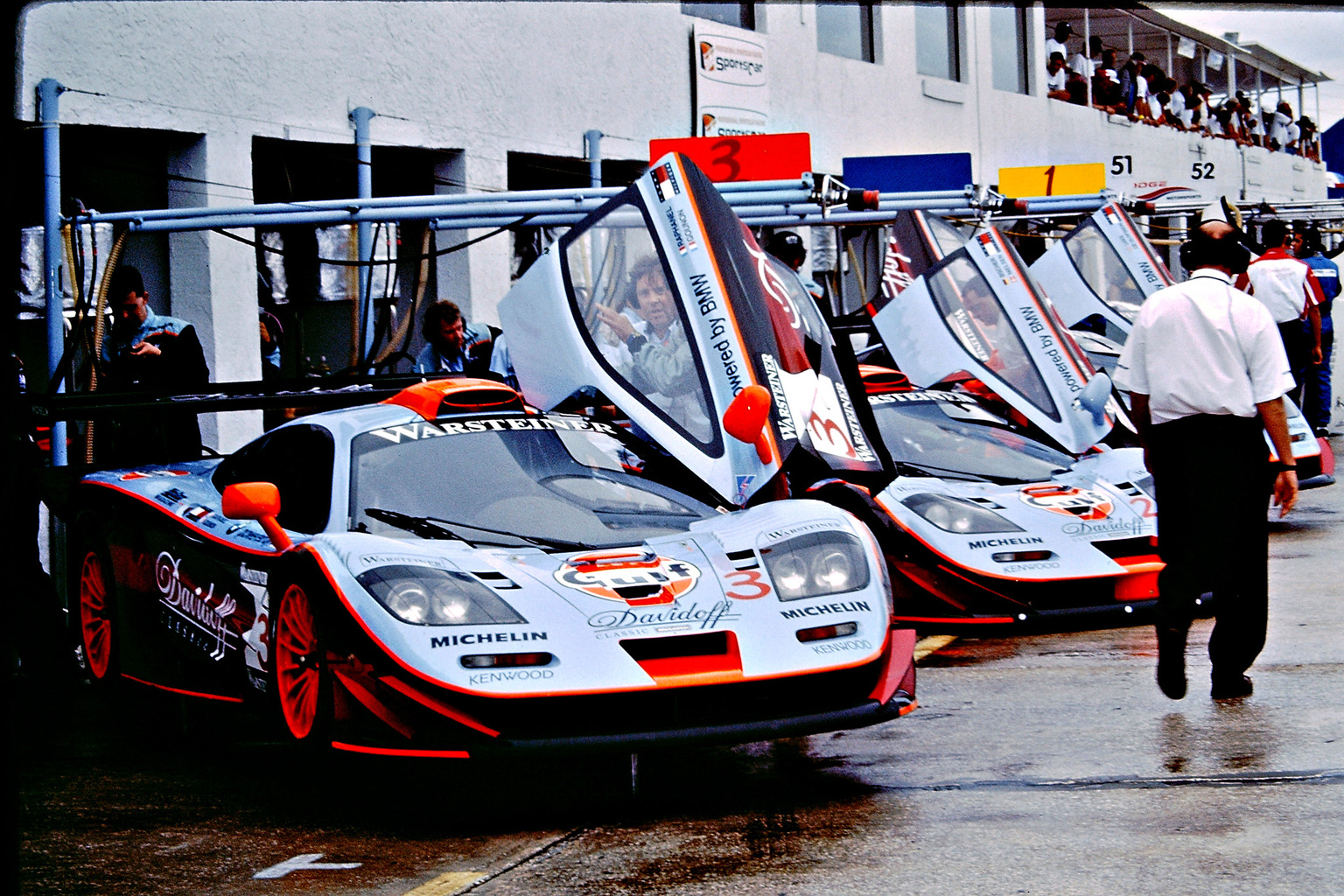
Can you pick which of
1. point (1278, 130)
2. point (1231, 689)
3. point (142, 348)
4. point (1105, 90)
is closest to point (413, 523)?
point (1231, 689)

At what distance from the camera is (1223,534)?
5.48m

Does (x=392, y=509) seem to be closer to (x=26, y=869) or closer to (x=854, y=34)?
(x=26, y=869)

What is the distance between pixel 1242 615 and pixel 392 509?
9.09 ft

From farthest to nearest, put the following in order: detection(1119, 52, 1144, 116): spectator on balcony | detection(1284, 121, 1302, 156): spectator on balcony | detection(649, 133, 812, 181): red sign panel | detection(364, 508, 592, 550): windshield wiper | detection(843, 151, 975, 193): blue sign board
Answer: detection(1284, 121, 1302, 156): spectator on balcony → detection(1119, 52, 1144, 116): spectator on balcony → detection(843, 151, 975, 193): blue sign board → detection(649, 133, 812, 181): red sign panel → detection(364, 508, 592, 550): windshield wiper

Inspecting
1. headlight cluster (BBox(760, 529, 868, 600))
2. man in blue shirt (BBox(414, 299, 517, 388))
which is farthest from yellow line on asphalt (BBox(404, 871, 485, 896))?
man in blue shirt (BBox(414, 299, 517, 388))

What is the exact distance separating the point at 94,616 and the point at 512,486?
82.8 inches

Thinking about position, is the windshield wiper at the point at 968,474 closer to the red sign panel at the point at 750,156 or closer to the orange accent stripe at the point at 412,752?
the red sign panel at the point at 750,156

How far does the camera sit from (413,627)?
4512mm

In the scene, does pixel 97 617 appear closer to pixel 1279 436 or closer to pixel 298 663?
pixel 298 663

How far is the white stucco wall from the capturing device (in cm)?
1145

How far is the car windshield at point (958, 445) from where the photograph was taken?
8.24 m

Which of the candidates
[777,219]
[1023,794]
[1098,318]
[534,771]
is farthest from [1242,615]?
[1098,318]

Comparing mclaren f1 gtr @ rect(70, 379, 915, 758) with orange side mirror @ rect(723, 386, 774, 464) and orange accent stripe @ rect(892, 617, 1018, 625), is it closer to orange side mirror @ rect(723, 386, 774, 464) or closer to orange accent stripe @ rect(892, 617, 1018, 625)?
orange side mirror @ rect(723, 386, 774, 464)

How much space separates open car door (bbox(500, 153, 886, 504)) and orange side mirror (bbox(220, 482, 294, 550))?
61.8 inches
